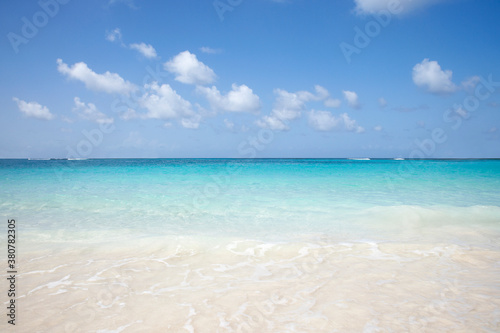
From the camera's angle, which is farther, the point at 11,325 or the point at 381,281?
the point at 381,281

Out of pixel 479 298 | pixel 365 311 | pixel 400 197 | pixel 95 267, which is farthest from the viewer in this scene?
pixel 400 197

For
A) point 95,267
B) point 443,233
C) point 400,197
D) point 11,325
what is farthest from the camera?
point 400,197

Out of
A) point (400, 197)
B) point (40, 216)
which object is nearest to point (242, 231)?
point (40, 216)

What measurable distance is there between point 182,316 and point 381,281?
9.78ft

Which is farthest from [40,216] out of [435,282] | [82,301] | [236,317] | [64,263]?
[435,282]

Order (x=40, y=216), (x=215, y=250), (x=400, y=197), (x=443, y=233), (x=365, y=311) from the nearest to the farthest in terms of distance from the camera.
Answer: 1. (x=365, y=311)
2. (x=215, y=250)
3. (x=443, y=233)
4. (x=40, y=216)
5. (x=400, y=197)

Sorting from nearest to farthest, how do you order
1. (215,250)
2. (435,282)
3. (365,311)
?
(365,311) < (435,282) < (215,250)

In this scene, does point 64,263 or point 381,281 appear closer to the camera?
point 381,281

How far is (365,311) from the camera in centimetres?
316

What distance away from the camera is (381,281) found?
13.0ft

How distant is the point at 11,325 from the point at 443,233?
8.65 m

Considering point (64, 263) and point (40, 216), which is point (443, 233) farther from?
point (40, 216)

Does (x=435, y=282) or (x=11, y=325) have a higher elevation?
(x=435, y=282)

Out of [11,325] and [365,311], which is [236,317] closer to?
[365,311]
